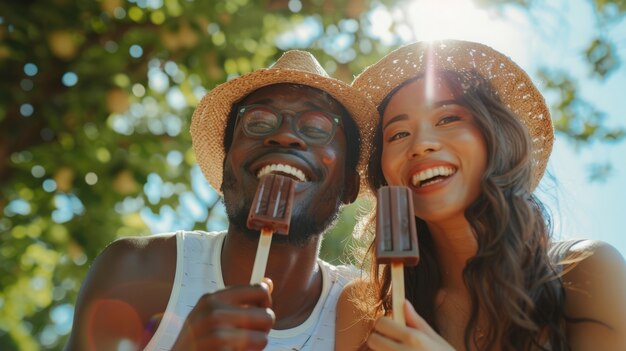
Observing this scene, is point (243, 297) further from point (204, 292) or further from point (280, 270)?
point (280, 270)

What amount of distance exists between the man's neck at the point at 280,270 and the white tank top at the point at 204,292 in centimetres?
6

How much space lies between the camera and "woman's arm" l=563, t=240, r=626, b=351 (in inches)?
98.3

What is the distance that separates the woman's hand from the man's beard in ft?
3.84

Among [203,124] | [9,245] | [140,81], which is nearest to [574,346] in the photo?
[203,124]

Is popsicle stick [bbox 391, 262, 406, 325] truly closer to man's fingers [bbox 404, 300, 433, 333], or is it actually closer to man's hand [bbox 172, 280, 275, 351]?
man's fingers [bbox 404, 300, 433, 333]

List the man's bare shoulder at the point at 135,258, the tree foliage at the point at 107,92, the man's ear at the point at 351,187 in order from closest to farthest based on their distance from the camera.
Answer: the man's bare shoulder at the point at 135,258
the man's ear at the point at 351,187
the tree foliage at the point at 107,92

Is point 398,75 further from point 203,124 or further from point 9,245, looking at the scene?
point 9,245

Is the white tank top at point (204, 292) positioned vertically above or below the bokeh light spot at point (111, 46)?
below

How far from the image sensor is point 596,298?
2584 millimetres

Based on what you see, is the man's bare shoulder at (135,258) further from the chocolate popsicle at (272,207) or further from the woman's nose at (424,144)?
the woman's nose at (424,144)

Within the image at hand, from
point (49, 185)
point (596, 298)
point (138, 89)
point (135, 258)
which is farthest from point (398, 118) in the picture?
point (138, 89)

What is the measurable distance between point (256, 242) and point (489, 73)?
145 cm

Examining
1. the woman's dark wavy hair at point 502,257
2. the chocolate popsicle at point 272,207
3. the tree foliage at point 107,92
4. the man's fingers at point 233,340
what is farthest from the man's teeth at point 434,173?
the tree foliage at point 107,92

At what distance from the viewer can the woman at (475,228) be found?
264cm
